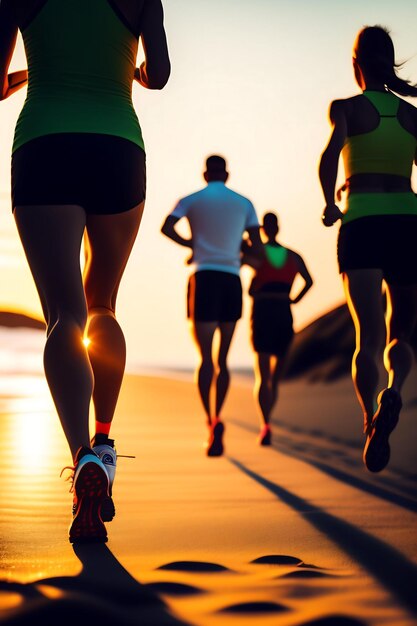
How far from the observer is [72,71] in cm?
305

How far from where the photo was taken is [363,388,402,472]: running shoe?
13.3ft

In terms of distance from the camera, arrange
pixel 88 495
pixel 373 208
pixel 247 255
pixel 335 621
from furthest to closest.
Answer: pixel 247 255, pixel 373 208, pixel 88 495, pixel 335 621

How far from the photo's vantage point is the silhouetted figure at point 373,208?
4312 millimetres

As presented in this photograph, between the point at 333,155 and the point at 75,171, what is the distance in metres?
1.70

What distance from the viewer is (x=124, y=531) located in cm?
325

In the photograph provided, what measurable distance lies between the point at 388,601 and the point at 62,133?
5.85ft

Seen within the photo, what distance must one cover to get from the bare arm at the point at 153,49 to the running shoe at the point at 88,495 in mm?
1405

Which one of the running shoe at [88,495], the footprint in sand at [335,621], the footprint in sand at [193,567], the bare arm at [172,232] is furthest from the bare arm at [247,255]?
the footprint in sand at [335,621]

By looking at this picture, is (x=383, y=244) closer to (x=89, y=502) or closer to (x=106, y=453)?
(x=106, y=453)

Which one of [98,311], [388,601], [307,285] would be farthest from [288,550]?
[307,285]

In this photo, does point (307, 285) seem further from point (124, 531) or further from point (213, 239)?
point (124, 531)

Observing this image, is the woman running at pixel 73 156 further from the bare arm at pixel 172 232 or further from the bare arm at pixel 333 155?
the bare arm at pixel 172 232

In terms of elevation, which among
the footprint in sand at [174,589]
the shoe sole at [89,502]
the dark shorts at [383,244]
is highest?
the dark shorts at [383,244]

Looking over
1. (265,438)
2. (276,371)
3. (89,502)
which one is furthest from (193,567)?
(276,371)
